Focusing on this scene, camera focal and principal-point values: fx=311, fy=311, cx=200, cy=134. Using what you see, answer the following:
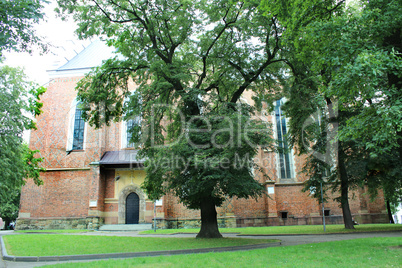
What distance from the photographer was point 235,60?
14.9 m

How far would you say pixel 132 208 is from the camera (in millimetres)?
25672

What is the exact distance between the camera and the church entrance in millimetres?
25422

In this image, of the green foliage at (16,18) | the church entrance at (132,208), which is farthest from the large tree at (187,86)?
the church entrance at (132,208)

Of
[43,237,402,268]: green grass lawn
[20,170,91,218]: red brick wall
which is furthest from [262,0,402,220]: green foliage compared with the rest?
[20,170,91,218]: red brick wall

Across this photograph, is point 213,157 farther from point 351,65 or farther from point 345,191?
point 345,191

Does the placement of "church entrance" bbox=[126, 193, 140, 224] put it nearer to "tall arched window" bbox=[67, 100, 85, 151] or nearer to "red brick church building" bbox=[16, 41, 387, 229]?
"red brick church building" bbox=[16, 41, 387, 229]

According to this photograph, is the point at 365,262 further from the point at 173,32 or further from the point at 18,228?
the point at 18,228

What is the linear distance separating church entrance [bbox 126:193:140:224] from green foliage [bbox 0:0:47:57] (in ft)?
64.8

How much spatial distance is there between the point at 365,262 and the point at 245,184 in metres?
5.51

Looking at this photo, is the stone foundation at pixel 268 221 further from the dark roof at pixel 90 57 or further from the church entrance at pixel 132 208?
the dark roof at pixel 90 57

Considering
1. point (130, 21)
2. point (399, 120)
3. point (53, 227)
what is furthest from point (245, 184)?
point (53, 227)

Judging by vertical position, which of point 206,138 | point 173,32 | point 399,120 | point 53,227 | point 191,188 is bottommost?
point 53,227

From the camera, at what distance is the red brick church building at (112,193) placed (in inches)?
960

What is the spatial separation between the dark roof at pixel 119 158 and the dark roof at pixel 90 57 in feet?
28.4
